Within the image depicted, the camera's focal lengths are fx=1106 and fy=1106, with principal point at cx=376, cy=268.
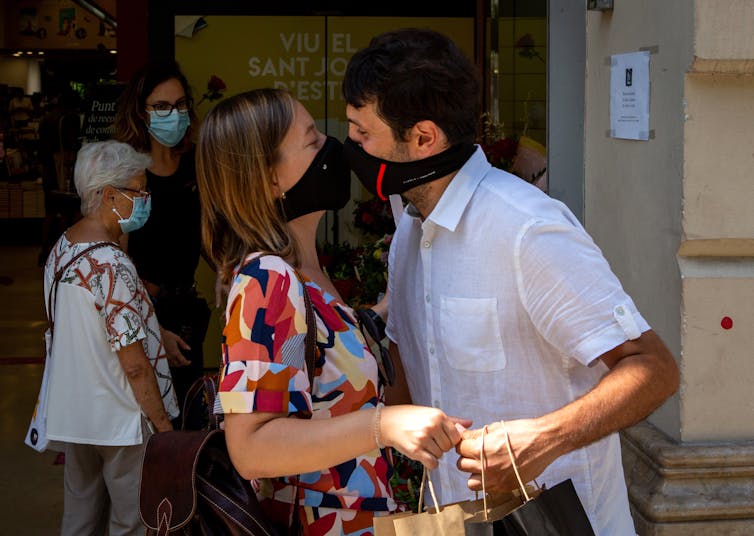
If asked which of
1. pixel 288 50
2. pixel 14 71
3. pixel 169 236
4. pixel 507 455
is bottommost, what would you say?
pixel 507 455

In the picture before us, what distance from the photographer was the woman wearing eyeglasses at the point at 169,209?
4.90 meters

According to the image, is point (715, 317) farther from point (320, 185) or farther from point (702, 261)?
point (320, 185)

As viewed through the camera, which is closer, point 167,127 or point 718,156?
point 718,156

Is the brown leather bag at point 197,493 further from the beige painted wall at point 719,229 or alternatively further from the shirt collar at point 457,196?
the beige painted wall at point 719,229

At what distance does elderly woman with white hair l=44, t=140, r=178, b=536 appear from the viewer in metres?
3.96

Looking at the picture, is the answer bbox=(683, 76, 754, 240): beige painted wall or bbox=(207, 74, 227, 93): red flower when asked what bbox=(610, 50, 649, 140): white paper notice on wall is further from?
bbox=(207, 74, 227, 93): red flower

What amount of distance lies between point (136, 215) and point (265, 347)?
7.72 ft

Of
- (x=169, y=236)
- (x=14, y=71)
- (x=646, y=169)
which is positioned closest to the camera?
(x=646, y=169)

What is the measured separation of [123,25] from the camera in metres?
8.25

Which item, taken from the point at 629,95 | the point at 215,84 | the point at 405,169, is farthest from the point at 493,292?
the point at 215,84

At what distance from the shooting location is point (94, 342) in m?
4.02

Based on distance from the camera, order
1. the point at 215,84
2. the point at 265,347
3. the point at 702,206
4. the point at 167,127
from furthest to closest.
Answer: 1. the point at 215,84
2. the point at 167,127
3. the point at 702,206
4. the point at 265,347

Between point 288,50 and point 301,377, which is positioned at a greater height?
point 288,50

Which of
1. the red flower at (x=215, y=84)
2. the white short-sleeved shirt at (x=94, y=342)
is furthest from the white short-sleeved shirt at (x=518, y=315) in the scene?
the red flower at (x=215, y=84)
